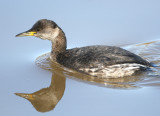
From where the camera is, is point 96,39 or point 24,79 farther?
point 96,39

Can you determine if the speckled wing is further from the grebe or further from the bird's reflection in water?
the bird's reflection in water

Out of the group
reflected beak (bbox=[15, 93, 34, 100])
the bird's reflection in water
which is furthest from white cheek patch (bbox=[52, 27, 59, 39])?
reflected beak (bbox=[15, 93, 34, 100])

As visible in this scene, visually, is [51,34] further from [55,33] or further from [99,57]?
[99,57]

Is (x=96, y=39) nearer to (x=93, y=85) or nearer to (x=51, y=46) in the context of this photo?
(x=51, y=46)

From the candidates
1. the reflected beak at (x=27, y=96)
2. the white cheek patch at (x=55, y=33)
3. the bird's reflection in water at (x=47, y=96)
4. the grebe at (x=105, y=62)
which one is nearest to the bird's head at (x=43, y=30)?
the white cheek patch at (x=55, y=33)

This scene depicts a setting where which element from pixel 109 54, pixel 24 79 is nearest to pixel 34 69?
pixel 24 79

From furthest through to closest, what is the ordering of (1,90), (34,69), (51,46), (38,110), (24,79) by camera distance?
(51,46) < (34,69) < (24,79) < (1,90) < (38,110)

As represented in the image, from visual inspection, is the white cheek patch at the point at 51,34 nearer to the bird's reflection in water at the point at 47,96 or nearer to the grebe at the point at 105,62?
the grebe at the point at 105,62

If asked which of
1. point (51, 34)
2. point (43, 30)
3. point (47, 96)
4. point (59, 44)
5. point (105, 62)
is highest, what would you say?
point (43, 30)

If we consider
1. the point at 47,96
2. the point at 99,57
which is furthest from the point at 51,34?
the point at 47,96
